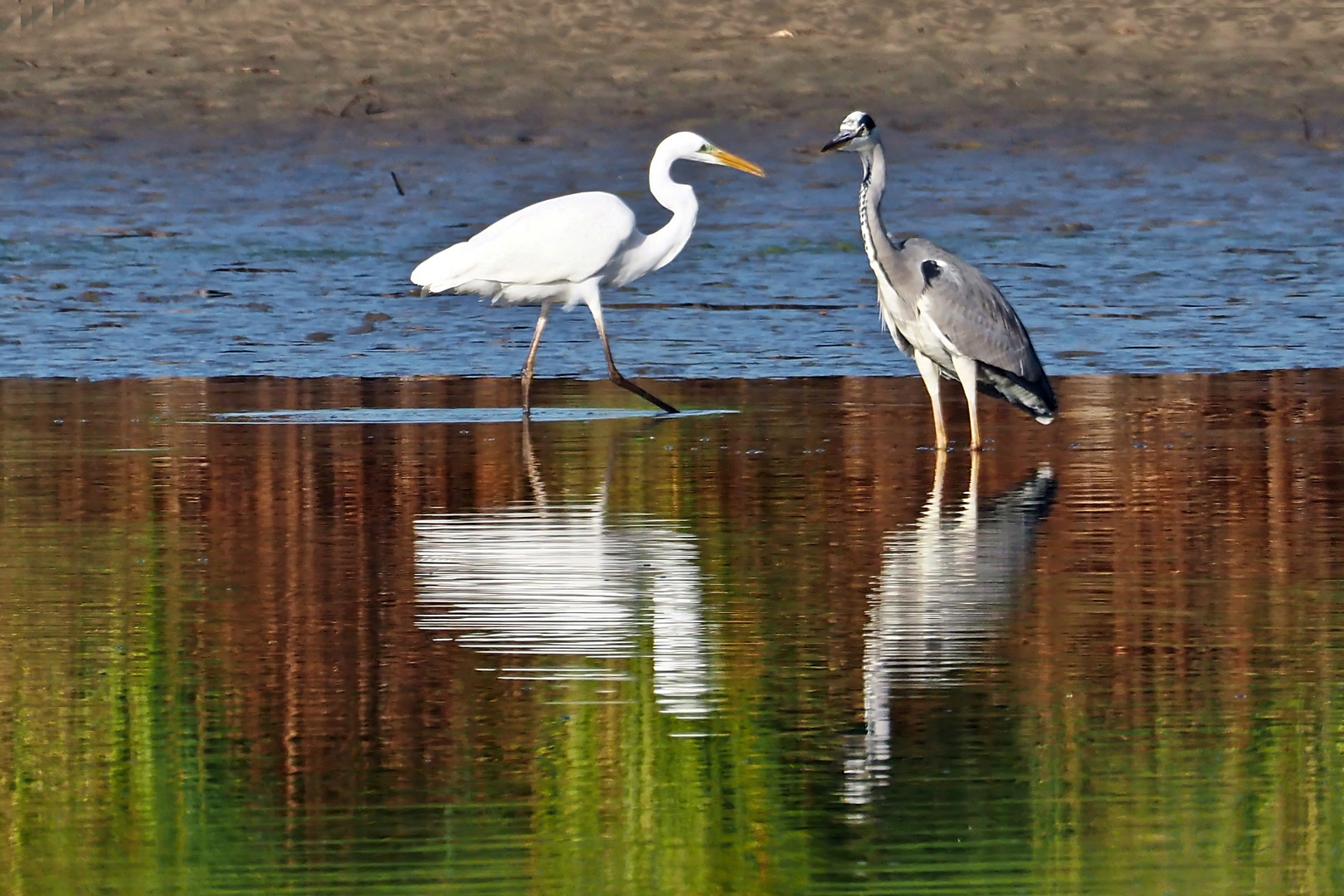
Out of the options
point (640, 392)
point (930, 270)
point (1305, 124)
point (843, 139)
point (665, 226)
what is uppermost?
point (1305, 124)

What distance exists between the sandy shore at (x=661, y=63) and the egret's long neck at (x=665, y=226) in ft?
→ 26.5

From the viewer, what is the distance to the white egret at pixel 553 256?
44.3ft

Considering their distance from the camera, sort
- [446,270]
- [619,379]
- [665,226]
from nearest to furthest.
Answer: [619,379]
[446,270]
[665,226]

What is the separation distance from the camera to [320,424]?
12.0 m

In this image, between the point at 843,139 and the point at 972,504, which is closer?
the point at 972,504

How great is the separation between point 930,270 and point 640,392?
167 centimetres

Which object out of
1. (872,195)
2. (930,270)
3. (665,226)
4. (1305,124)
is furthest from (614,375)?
(1305,124)

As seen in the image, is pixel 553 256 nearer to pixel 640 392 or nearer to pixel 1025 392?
pixel 640 392

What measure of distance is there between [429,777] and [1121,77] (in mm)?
18570

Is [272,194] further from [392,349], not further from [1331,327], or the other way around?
[1331,327]

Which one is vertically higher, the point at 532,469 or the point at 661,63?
the point at 661,63

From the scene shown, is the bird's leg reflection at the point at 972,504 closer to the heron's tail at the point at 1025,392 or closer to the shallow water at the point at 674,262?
the heron's tail at the point at 1025,392

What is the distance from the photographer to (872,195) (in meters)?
12.4

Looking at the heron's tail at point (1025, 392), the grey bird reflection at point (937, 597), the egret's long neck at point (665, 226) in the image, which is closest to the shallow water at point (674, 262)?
the egret's long neck at point (665, 226)
